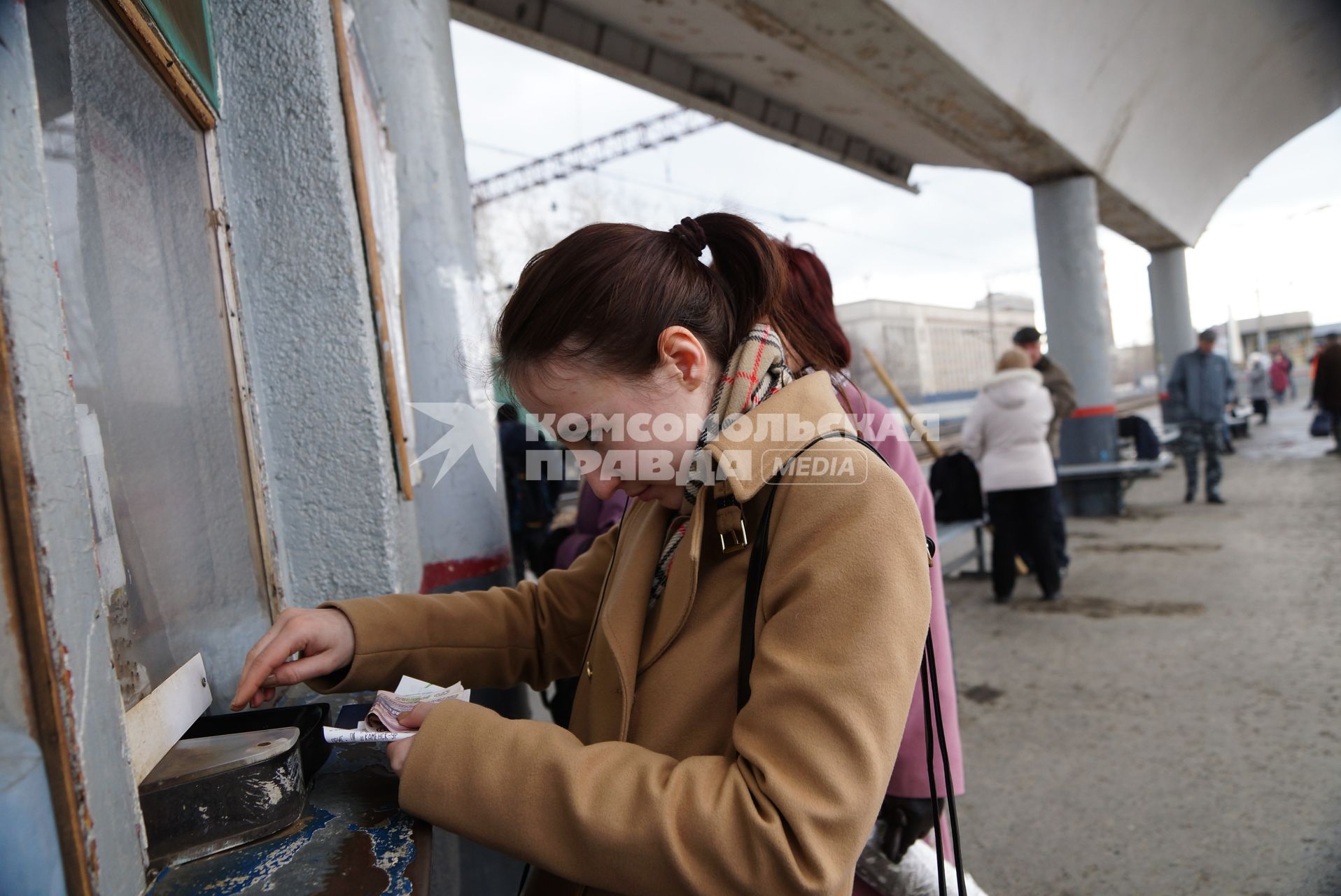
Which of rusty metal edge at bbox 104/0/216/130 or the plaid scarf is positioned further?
rusty metal edge at bbox 104/0/216/130

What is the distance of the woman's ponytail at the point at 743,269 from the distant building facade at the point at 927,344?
17.2 metres

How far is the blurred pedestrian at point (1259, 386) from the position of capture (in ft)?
56.5

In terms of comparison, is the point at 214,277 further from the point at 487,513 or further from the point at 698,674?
the point at 698,674

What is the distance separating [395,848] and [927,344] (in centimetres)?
2645

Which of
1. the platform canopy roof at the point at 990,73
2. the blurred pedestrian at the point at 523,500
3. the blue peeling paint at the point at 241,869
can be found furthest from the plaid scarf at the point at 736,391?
the platform canopy roof at the point at 990,73

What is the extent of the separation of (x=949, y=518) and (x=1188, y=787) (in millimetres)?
2562

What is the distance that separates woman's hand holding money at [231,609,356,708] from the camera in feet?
4.08

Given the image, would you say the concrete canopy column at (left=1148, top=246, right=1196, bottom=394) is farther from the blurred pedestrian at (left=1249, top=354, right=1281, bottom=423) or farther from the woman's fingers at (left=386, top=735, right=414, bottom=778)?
the woman's fingers at (left=386, top=735, right=414, bottom=778)

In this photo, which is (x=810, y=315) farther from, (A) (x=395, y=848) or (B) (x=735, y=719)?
(A) (x=395, y=848)

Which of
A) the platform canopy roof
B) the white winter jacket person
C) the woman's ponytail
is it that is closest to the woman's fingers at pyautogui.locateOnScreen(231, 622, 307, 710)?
the woman's ponytail

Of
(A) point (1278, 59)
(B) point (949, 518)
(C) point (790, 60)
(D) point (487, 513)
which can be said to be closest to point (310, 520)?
(D) point (487, 513)

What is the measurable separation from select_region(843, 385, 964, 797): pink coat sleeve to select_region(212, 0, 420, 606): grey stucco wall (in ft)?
3.75

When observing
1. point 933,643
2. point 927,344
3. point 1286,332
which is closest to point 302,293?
point 933,643

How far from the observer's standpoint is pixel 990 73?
5.86 m
